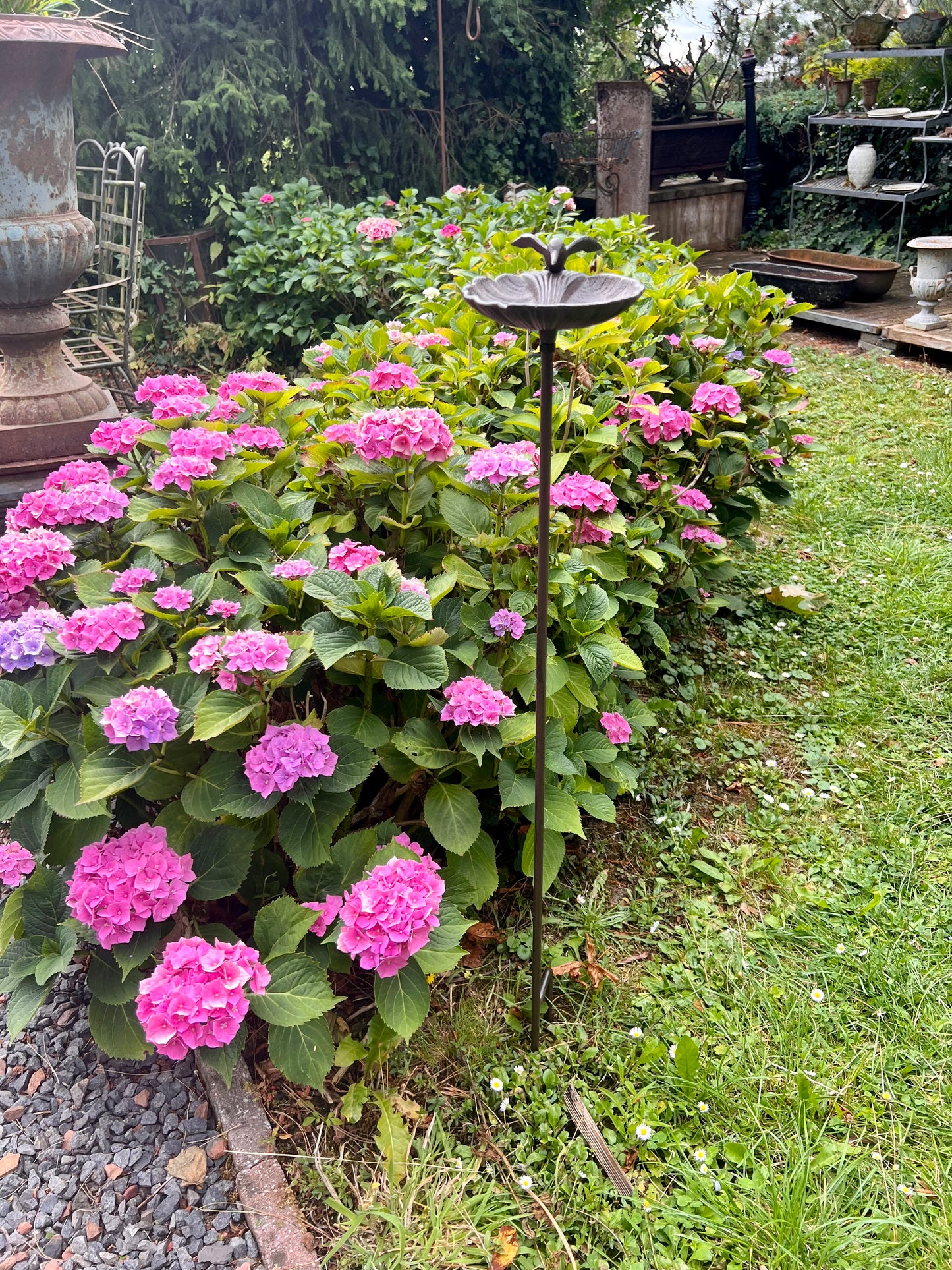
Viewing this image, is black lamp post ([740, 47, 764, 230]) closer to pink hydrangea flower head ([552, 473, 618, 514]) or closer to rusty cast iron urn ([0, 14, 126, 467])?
rusty cast iron urn ([0, 14, 126, 467])

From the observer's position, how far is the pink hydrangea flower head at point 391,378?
69.7 inches

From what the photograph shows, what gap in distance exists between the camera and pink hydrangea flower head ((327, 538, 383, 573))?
1529mm

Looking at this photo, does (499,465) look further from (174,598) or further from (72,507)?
(72,507)

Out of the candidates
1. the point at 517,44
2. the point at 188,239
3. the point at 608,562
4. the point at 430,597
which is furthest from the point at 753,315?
the point at 517,44

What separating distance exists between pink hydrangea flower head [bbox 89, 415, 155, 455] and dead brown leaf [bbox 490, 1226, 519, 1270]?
1.54 meters

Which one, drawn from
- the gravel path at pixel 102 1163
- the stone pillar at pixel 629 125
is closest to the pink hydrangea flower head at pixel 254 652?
the gravel path at pixel 102 1163

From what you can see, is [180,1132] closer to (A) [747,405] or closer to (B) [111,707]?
(B) [111,707]

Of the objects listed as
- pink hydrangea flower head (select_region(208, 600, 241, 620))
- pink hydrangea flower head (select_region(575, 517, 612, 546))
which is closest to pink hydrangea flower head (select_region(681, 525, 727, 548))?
pink hydrangea flower head (select_region(575, 517, 612, 546))

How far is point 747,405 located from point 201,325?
13.3ft

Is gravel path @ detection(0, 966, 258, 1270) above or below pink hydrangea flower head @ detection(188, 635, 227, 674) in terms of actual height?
below

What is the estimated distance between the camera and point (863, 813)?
2.16 m

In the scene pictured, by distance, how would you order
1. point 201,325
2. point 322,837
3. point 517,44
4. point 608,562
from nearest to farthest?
point 322,837
point 608,562
point 201,325
point 517,44

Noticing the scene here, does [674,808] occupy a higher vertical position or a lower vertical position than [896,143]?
lower

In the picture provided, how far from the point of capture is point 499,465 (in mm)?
1574
